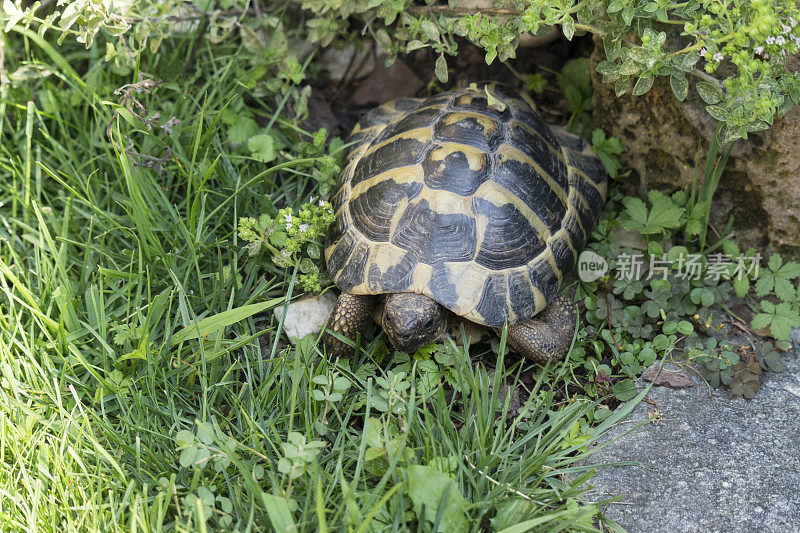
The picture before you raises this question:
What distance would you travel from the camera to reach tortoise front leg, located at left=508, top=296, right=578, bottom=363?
2.72 meters

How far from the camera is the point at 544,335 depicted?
2.75 m

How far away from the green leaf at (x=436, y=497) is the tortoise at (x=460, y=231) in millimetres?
615

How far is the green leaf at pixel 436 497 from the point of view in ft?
6.59

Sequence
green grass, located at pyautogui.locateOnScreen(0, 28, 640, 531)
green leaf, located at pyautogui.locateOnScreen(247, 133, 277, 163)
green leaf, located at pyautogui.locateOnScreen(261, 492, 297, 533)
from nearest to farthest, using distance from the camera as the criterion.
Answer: green leaf, located at pyautogui.locateOnScreen(261, 492, 297, 533), green grass, located at pyautogui.locateOnScreen(0, 28, 640, 531), green leaf, located at pyautogui.locateOnScreen(247, 133, 277, 163)

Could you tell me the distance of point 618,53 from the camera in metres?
2.61

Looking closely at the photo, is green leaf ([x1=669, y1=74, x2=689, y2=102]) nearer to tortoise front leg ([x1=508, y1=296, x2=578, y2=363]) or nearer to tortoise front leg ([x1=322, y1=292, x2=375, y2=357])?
tortoise front leg ([x1=508, y1=296, x2=578, y2=363])

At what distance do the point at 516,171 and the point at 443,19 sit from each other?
82 centimetres

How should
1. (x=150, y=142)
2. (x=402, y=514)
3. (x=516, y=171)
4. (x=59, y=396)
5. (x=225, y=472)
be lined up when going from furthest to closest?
(x=150, y=142)
(x=516, y=171)
(x=59, y=396)
(x=225, y=472)
(x=402, y=514)

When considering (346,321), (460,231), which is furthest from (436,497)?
(460,231)

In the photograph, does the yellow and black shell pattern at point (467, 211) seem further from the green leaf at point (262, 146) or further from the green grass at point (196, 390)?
the green leaf at point (262, 146)

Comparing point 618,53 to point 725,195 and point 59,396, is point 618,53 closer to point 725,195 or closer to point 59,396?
point 725,195

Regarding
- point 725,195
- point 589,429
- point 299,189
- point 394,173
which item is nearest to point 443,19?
point 394,173

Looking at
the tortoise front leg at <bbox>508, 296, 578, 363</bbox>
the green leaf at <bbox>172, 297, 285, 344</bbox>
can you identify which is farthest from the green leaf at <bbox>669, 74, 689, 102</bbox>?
the green leaf at <bbox>172, 297, 285, 344</bbox>

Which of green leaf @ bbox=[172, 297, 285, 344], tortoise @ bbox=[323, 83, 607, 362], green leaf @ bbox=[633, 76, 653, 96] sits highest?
green leaf @ bbox=[633, 76, 653, 96]
